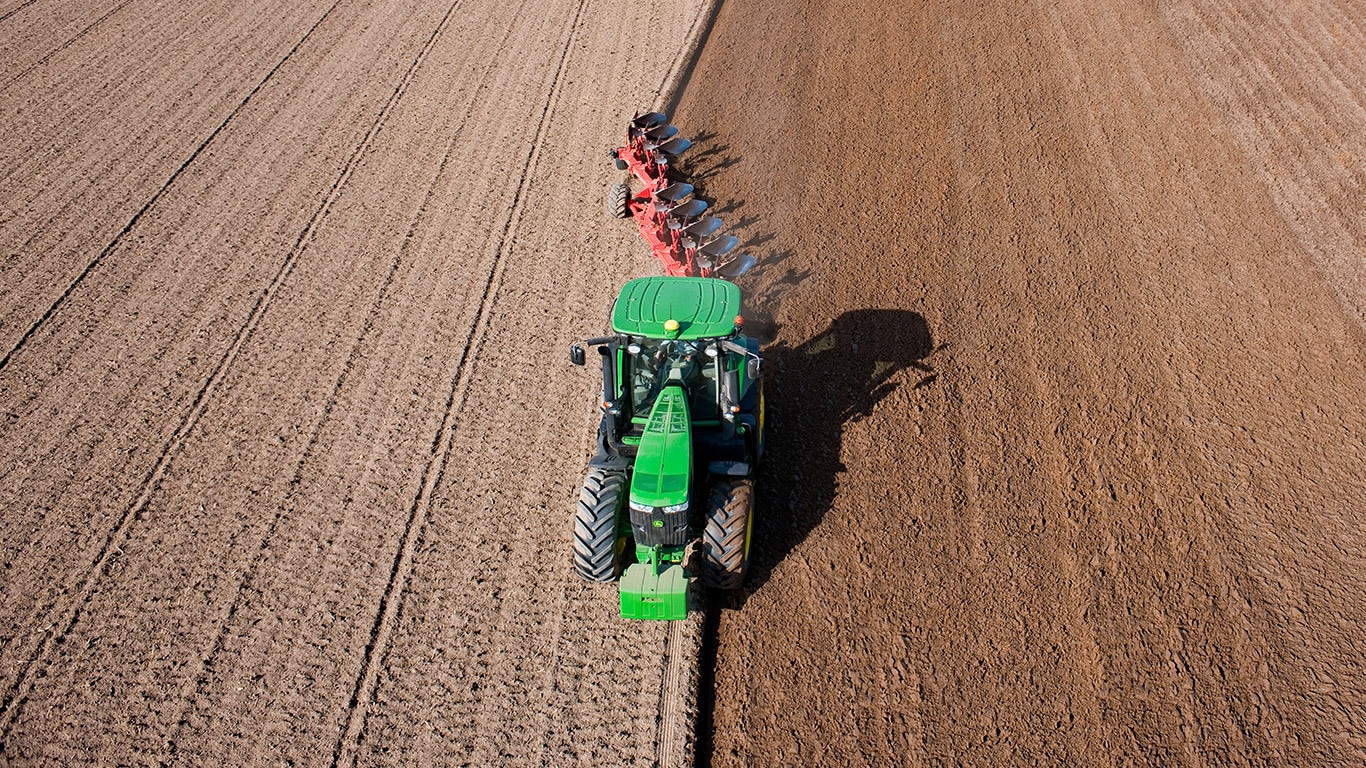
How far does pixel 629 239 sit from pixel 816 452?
4.63 metres

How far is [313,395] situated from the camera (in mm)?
10844

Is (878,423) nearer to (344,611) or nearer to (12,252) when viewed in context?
(344,611)

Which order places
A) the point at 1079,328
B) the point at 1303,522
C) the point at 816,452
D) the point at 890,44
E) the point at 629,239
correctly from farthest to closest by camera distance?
the point at 890,44, the point at 629,239, the point at 1079,328, the point at 816,452, the point at 1303,522

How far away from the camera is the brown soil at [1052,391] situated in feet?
24.9

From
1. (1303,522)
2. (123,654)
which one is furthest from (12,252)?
(1303,522)

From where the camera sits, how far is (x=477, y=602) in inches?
335

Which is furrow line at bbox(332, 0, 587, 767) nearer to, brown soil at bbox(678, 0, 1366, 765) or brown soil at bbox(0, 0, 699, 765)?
brown soil at bbox(0, 0, 699, 765)

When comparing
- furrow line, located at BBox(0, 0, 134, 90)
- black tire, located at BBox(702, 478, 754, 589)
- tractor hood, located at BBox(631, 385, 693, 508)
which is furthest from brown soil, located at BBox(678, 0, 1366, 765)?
furrow line, located at BBox(0, 0, 134, 90)


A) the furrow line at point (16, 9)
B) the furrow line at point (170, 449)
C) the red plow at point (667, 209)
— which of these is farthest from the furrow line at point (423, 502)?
the furrow line at point (16, 9)

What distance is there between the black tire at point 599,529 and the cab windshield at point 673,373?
85 cm

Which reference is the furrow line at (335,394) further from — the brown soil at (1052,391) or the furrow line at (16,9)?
the furrow line at (16,9)

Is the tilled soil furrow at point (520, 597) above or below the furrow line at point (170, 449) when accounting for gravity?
below

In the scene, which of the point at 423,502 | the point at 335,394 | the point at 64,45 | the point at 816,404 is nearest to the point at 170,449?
the point at 335,394

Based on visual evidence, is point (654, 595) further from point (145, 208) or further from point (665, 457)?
point (145, 208)
